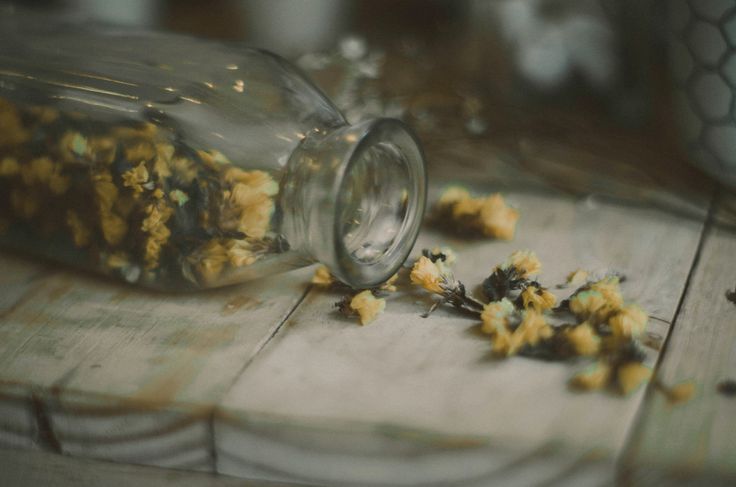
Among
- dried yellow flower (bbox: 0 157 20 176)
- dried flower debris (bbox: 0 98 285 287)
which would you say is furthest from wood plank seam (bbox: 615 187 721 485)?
dried yellow flower (bbox: 0 157 20 176)

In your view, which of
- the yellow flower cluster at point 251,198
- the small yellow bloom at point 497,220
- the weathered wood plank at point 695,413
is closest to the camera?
the weathered wood plank at point 695,413

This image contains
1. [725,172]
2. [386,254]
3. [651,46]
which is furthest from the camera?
[651,46]

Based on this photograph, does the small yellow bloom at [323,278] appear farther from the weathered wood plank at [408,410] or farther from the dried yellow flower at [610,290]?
the dried yellow flower at [610,290]

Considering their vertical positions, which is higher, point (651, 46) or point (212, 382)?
point (651, 46)

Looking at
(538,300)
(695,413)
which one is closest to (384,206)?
(538,300)

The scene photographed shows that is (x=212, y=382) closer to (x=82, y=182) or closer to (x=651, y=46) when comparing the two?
(x=82, y=182)

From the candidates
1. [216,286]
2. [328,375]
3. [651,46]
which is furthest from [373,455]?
[651,46]

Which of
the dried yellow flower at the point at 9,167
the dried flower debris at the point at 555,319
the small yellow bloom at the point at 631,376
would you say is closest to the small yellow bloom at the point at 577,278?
the dried flower debris at the point at 555,319
